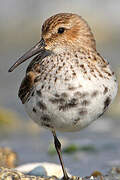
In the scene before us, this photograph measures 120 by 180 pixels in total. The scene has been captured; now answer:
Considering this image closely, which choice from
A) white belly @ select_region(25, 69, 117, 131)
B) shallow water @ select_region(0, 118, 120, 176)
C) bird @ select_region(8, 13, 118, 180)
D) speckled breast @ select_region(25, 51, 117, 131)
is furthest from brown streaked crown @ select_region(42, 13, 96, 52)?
shallow water @ select_region(0, 118, 120, 176)

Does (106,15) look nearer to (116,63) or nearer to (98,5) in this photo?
(98,5)

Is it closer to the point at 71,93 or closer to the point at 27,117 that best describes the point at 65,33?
the point at 71,93

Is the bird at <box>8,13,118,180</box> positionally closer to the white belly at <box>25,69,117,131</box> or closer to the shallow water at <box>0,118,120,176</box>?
the white belly at <box>25,69,117,131</box>

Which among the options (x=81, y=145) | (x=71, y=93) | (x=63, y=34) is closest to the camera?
(x=71, y=93)

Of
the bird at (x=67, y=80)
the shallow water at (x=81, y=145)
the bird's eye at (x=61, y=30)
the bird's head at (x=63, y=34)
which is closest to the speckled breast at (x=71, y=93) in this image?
the bird at (x=67, y=80)

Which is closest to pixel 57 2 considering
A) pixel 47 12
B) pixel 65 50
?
pixel 47 12

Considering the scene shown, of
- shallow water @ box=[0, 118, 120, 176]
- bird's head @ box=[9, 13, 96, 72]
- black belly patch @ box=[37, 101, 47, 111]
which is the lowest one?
shallow water @ box=[0, 118, 120, 176]

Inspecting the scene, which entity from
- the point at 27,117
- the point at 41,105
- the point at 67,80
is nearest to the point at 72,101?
the point at 67,80
